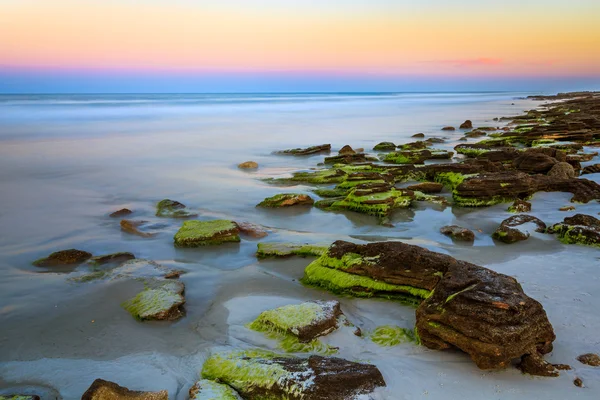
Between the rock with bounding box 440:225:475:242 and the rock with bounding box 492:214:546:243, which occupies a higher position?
the rock with bounding box 492:214:546:243

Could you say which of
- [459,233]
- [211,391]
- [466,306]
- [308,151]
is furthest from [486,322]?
[308,151]

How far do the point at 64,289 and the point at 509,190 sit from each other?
9.42 m

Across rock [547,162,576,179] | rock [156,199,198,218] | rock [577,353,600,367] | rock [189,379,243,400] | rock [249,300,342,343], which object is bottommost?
rock [156,199,198,218]

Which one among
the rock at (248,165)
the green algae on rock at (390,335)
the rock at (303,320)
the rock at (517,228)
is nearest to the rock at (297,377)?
the rock at (303,320)

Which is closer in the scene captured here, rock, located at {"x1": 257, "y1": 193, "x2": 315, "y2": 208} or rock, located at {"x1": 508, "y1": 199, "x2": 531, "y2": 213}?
rock, located at {"x1": 508, "y1": 199, "x2": 531, "y2": 213}

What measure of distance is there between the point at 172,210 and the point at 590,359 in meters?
8.66

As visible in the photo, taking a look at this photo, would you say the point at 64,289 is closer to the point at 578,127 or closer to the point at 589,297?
the point at 589,297

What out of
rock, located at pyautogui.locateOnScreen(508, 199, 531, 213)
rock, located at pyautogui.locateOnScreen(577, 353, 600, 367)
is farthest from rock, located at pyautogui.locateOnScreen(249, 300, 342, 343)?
rock, located at pyautogui.locateOnScreen(508, 199, 531, 213)

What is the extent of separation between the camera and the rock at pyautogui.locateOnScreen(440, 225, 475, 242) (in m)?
8.05

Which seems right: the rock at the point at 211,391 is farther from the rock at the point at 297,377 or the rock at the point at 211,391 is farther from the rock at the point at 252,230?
the rock at the point at 252,230

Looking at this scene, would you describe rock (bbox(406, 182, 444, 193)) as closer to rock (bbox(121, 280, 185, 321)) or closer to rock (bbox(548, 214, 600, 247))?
rock (bbox(548, 214, 600, 247))

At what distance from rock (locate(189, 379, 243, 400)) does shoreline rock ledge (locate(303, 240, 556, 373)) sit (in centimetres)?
205

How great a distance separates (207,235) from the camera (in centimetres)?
813

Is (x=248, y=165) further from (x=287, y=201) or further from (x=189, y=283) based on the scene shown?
(x=189, y=283)
